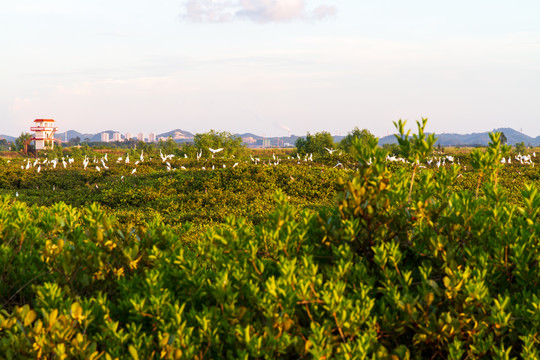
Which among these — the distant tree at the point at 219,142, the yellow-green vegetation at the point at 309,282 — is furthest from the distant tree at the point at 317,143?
the yellow-green vegetation at the point at 309,282

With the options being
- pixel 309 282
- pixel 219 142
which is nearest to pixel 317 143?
pixel 219 142

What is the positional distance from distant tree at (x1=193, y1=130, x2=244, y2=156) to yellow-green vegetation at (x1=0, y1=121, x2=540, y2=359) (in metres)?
47.2

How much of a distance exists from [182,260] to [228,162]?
2533 centimetres

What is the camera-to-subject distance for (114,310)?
10.5 feet

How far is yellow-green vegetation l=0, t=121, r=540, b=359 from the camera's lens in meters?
2.87

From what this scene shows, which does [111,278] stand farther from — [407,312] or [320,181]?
[320,181]

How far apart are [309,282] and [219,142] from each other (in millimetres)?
52285

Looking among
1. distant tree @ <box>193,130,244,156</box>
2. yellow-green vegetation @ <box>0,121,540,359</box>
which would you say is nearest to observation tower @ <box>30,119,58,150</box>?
distant tree @ <box>193,130,244,156</box>

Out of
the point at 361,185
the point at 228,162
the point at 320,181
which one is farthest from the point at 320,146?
the point at 361,185

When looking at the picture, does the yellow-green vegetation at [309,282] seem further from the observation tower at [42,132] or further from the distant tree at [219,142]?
the observation tower at [42,132]

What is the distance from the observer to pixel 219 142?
2151 inches

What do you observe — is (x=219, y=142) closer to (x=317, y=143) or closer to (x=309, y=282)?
(x=317, y=143)

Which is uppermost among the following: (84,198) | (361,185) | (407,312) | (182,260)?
(361,185)

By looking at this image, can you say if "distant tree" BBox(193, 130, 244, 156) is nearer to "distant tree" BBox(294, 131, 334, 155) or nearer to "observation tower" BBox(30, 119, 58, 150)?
"distant tree" BBox(294, 131, 334, 155)
